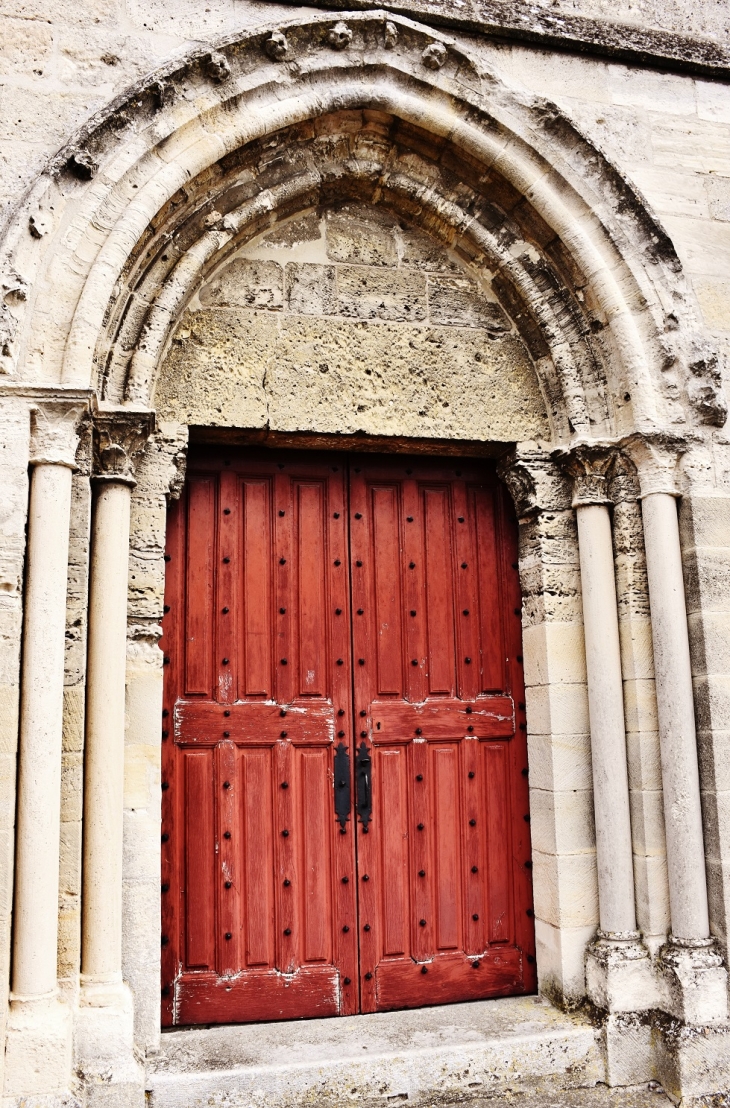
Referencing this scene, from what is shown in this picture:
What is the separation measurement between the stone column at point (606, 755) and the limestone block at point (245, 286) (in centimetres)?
138

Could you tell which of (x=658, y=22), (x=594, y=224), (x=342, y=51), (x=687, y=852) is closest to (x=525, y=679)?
(x=687, y=852)

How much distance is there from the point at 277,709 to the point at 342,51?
2565 millimetres

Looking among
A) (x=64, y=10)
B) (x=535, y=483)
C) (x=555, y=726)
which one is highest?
(x=64, y=10)

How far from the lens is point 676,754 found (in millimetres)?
3248

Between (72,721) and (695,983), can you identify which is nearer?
(72,721)

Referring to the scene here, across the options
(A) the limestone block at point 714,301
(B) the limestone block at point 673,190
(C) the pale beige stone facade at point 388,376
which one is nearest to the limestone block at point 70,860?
(C) the pale beige stone facade at point 388,376

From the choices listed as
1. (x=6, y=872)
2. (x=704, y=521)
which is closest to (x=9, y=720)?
(x=6, y=872)

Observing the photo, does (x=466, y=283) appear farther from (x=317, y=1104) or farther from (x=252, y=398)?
(x=317, y=1104)

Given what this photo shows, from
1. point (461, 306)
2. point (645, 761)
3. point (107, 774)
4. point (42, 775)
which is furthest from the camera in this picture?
point (461, 306)

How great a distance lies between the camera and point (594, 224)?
3549 mm

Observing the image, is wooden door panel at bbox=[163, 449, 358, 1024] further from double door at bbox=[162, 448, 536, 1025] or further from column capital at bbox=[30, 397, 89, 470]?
column capital at bbox=[30, 397, 89, 470]

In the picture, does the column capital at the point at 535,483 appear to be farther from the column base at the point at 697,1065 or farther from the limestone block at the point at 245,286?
the column base at the point at 697,1065

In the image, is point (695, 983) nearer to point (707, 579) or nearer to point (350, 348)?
point (707, 579)

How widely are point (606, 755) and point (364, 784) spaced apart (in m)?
0.94
